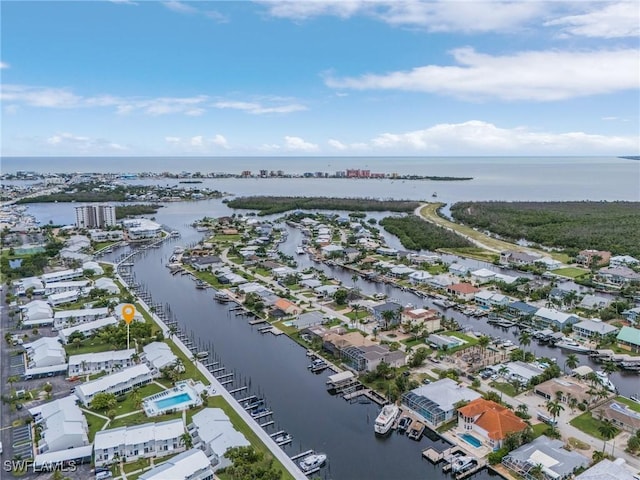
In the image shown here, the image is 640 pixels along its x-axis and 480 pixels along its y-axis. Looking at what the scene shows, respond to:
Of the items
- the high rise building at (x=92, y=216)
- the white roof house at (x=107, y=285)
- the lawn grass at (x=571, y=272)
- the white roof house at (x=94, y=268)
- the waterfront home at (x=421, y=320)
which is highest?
the high rise building at (x=92, y=216)

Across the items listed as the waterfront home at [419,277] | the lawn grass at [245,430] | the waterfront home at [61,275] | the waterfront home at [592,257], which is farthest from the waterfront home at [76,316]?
the waterfront home at [592,257]

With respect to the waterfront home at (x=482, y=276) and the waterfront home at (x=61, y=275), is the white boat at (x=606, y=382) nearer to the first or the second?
the waterfront home at (x=482, y=276)

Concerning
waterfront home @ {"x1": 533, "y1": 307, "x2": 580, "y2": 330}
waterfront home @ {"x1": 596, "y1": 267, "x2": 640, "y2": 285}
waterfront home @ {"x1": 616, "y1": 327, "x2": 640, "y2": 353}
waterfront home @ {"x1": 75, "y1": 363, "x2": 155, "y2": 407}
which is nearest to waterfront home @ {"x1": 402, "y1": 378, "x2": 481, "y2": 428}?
waterfront home @ {"x1": 533, "y1": 307, "x2": 580, "y2": 330}

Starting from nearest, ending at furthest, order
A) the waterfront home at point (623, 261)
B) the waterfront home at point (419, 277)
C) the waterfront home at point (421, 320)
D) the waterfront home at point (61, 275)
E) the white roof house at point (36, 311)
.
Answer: the waterfront home at point (421, 320), the white roof house at point (36, 311), the waterfront home at point (61, 275), the waterfront home at point (419, 277), the waterfront home at point (623, 261)

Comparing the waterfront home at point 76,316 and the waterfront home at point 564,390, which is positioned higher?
the waterfront home at point 76,316

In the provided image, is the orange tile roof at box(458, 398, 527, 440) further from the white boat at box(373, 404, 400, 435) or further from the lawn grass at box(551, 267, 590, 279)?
the lawn grass at box(551, 267, 590, 279)

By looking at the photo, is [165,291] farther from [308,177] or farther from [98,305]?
[308,177]
